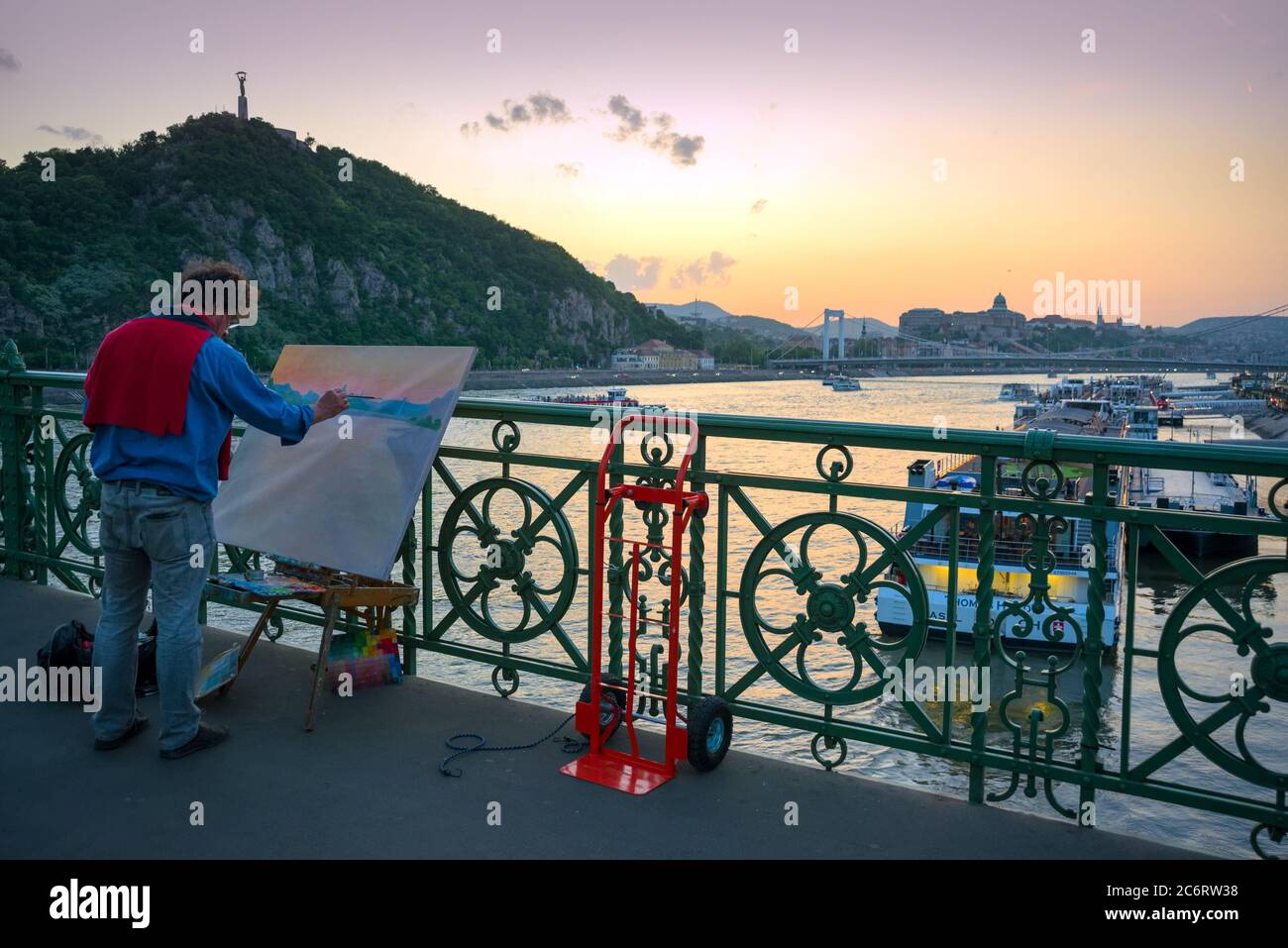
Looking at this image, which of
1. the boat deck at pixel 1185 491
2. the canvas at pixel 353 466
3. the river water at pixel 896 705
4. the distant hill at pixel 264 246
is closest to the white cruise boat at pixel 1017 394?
the distant hill at pixel 264 246

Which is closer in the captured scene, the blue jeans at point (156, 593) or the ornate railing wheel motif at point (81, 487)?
the blue jeans at point (156, 593)

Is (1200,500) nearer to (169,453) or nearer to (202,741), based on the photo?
(202,741)

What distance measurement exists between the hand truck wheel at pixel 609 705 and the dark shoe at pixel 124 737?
1.59 meters

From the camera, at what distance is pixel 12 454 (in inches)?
219

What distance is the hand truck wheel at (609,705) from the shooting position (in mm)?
3438

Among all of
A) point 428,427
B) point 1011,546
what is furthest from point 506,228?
point 428,427

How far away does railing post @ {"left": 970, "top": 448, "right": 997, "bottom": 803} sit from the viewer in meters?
2.99

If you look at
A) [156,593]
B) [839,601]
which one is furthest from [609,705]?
[156,593]

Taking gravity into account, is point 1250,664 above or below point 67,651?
above

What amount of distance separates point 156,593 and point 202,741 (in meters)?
0.55
